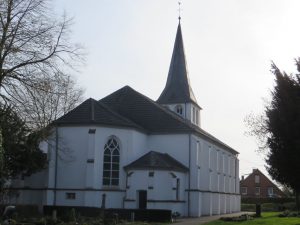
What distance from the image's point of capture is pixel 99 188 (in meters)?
39.2

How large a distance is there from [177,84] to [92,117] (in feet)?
60.7

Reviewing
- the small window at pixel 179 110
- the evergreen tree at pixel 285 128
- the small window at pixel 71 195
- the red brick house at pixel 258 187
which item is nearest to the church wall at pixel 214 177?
the small window at pixel 179 110

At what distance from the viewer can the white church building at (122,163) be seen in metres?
39.1

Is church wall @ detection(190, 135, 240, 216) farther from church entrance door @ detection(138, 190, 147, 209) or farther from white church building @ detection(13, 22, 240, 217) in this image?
church entrance door @ detection(138, 190, 147, 209)

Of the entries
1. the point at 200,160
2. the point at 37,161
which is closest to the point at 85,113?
the point at 37,161

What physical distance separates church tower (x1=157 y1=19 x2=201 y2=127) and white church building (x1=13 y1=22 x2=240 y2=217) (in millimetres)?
9465

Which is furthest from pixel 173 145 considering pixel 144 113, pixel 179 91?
pixel 179 91

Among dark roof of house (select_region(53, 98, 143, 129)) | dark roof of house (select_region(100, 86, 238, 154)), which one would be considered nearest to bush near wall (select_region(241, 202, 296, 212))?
dark roof of house (select_region(100, 86, 238, 154))

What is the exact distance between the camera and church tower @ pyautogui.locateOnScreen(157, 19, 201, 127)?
55.4 metres

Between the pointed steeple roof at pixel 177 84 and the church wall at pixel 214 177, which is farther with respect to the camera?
the pointed steeple roof at pixel 177 84

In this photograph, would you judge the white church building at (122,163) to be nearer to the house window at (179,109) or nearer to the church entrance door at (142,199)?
the church entrance door at (142,199)

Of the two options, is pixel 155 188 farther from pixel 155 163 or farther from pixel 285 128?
pixel 285 128

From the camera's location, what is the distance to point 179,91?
5631 centimetres

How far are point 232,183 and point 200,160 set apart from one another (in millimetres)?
16358
